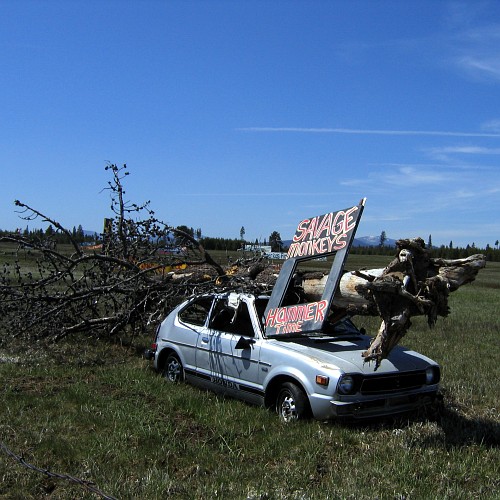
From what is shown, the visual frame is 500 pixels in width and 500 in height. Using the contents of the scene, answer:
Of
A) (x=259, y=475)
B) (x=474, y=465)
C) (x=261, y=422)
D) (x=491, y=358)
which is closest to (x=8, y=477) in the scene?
(x=259, y=475)

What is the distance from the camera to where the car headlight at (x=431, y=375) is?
22.6 feet

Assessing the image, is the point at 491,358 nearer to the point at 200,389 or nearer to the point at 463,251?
the point at 200,389

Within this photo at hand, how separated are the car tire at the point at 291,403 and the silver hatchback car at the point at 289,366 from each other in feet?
0.04

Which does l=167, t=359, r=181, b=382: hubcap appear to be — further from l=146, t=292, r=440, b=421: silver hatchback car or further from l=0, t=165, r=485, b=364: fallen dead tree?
l=0, t=165, r=485, b=364: fallen dead tree

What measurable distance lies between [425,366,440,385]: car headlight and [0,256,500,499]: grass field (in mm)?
370

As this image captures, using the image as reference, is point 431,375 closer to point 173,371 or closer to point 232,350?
point 232,350

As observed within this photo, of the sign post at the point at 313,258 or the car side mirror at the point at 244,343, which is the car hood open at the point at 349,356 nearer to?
the sign post at the point at 313,258

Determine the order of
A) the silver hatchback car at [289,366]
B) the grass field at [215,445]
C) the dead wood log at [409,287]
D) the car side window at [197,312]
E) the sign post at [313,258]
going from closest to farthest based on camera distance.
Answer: the grass field at [215,445] < the dead wood log at [409,287] < the silver hatchback car at [289,366] < the sign post at [313,258] < the car side window at [197,312]

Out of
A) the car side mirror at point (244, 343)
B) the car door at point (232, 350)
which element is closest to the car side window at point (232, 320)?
the car door at point (232, 350)

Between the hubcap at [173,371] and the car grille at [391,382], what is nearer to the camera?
the car grille at [391,382]

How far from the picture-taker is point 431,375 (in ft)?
22.8

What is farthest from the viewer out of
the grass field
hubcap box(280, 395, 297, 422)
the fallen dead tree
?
the fallen dead tree

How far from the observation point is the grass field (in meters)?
4.81

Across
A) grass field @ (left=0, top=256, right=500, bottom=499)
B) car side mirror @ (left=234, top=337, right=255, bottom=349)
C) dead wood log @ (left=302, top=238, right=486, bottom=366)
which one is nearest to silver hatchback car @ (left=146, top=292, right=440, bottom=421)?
car side mirror @ (left=234, top=337, right=255, bottom=349)
